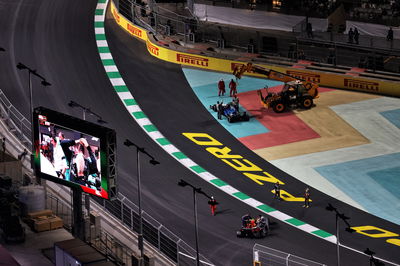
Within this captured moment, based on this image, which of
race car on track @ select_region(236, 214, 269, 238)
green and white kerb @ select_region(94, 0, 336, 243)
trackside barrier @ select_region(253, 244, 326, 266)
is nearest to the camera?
trackside barrier @ select_region(253, 244, 326, 266)

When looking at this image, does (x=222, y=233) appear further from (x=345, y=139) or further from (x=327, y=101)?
(x=327, y=101)

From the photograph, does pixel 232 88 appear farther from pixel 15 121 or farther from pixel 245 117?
pixel 15 121

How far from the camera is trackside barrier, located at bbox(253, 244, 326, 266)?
50.1 meters

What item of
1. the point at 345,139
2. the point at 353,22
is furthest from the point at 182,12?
the point at 345,139

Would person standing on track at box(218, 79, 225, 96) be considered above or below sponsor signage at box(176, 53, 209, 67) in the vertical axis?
below

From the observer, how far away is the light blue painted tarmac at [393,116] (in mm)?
65062

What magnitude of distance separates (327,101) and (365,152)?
7124mm

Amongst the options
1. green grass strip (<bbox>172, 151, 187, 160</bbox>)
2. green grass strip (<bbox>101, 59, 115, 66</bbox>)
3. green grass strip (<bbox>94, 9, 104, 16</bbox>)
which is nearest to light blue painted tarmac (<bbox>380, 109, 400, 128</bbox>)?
green grass strip (<bbox>172, 151, 187, 160</bbox>)

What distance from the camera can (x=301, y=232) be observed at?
53344 mm

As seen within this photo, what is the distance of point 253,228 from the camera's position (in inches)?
2057

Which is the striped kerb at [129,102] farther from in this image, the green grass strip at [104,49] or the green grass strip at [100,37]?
the green grass strip at [100,37]

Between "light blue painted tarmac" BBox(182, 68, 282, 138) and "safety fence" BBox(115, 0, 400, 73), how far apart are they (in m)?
1.96

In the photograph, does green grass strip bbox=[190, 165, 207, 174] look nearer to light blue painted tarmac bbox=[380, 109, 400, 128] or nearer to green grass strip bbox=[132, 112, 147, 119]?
green grass strip bbox=[132, 112, 147, 119]

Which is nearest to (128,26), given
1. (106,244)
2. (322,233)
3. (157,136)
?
(157,136)
